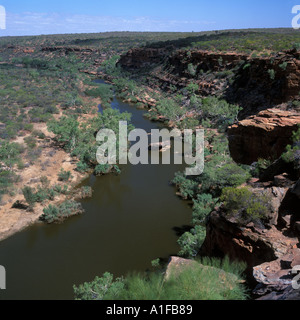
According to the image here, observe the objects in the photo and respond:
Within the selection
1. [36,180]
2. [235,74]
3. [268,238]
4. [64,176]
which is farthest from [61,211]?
[235,74]

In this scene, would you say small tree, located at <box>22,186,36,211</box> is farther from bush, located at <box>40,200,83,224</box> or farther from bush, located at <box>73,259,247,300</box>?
bush, located at <box>73,259,247,300</box>

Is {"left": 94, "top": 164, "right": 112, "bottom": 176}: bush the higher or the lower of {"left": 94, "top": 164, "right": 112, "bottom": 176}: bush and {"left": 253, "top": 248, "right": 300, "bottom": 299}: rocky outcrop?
the lower

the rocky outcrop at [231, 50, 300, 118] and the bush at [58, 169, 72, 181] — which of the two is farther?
the rocky outcrop at [231, 50, 300, 118]

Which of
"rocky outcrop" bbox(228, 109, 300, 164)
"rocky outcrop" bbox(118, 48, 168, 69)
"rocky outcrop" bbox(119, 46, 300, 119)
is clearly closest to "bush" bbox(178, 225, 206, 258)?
"rocky outcrop" bbox(228, 109, 300, 164)

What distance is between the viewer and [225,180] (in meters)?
15.1

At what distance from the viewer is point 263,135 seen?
9539 millimetres

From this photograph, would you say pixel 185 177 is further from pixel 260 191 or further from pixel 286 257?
pixel 286 257

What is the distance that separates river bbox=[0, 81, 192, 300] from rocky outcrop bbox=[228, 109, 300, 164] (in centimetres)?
650

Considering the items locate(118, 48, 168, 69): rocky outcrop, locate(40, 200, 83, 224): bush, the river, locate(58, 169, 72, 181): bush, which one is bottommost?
the river

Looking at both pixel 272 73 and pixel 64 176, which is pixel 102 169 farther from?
pixel 272 73

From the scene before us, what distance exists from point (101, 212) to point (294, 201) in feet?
42.1

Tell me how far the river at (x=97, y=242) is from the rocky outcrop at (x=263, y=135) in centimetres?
650

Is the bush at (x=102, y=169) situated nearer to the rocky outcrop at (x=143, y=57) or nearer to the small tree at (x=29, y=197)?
the small tree at (x=29, y=197)

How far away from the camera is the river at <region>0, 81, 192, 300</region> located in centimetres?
1171
